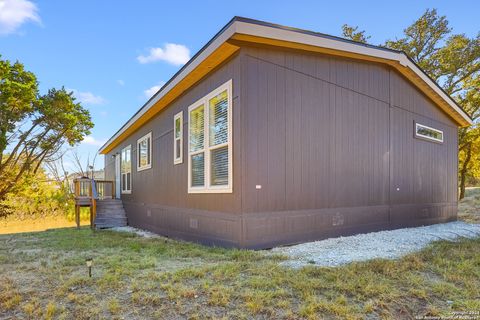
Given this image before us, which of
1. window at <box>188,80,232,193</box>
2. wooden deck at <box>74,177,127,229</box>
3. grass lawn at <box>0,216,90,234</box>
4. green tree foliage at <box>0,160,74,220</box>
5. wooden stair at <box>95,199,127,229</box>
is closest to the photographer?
window at <box>188,80,232,193</box>

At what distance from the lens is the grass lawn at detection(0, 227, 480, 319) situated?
2484 millimetres

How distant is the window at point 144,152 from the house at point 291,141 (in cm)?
44

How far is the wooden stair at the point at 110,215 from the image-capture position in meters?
10.2

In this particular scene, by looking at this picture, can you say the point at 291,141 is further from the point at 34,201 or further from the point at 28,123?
the point at 28,123

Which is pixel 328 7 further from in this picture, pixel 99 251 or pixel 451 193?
pixel 99 251

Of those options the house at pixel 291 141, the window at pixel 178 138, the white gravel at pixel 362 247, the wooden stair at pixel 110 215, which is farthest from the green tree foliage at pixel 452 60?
the wooden stair at pixel 110 215

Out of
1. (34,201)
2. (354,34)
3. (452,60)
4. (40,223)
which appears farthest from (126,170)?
(452,60)

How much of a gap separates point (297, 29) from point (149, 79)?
13.5m

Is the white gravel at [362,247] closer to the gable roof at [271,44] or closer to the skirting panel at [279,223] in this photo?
the skirting panel at [279,223]

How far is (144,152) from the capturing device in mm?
9711

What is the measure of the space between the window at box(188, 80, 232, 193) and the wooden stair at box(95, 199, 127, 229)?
5.29 meters

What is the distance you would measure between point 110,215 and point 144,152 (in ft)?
9.06

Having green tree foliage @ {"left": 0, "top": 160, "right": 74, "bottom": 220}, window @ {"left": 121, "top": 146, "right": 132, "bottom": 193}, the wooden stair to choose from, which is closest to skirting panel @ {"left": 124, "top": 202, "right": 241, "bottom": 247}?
the wooden stair

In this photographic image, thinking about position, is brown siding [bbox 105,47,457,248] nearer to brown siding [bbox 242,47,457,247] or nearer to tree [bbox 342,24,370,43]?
brown siding [bbox 242,47,457,247]
